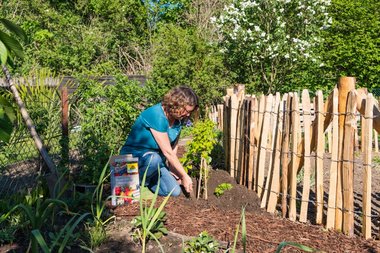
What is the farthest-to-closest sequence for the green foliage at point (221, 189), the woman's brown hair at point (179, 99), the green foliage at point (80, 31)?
the green foliage at point (80, 31) < the green foliage at point (221, 189) < the woman's brown hair at point (179, 99)

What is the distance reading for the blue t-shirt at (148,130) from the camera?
4.94 metres

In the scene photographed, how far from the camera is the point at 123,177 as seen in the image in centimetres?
464

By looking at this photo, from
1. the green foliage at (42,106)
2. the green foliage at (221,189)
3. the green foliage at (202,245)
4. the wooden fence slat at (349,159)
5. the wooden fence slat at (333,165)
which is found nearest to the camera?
the green foliage at (202,245)

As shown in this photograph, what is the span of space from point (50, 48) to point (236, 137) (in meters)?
14.4

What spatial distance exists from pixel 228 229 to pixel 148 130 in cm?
168

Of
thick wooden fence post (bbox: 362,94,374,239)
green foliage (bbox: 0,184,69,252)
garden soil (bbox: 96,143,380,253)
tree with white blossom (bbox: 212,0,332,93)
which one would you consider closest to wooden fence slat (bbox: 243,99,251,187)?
garden soil (bbox: 96,143,380,253)

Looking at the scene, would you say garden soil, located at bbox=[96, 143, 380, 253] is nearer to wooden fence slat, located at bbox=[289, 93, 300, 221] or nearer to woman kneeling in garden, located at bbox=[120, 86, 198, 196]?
wooden fence slat, located at bbox=[289, 93, 300, 221]

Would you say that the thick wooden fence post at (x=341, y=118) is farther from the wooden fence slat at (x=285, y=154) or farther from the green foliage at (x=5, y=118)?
the green foliage at (x=5, y=118)

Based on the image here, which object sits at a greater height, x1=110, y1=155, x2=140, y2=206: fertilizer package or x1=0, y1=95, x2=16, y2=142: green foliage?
x1=0, y1=95, x2=16, y2=142: green foliage

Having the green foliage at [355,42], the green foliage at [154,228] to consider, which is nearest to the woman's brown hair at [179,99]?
the green foliage at [154,228]

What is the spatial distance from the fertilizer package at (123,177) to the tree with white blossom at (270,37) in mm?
10237

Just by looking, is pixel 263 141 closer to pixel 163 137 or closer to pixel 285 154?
pixel 285 154

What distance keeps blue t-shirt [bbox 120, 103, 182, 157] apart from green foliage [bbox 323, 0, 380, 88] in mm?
12928

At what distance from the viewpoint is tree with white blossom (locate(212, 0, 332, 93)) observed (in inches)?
561
